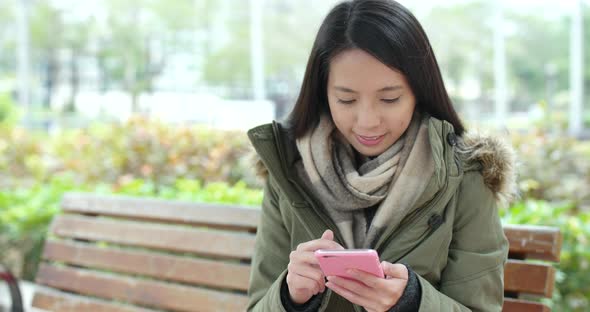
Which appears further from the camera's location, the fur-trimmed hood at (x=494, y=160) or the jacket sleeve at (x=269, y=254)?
the jacket sleeve at (x=269, y=254)

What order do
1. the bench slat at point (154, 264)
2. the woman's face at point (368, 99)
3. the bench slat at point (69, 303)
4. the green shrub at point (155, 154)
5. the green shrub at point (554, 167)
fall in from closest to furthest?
the woman's face at point (368, 99), the bench slat at point (154, 264), the bench slat at point (69, 303), the green shrub at point (554, 167), the green shrub at point (155, 154)

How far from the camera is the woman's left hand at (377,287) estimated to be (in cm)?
142

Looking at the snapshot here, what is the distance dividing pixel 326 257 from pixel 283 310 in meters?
0.28

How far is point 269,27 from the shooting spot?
55.7 ft

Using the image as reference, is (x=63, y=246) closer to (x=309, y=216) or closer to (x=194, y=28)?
(x=309, y=216)

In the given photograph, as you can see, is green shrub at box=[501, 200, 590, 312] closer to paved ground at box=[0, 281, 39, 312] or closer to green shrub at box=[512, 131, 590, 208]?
green shrub at box=[512, 131, 590, 208]

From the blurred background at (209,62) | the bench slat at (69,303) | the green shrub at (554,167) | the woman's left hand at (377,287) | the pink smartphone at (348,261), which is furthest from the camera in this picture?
the blurred background at (209,62)

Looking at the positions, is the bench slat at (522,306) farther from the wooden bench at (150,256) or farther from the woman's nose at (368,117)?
the woman's nose at (368,117)

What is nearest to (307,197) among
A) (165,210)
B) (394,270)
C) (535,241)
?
(394,270)

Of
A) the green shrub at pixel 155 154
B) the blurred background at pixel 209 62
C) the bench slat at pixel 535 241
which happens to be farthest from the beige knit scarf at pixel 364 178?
the blurred background at pixel 209 62

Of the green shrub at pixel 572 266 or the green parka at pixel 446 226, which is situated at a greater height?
the green parka at pixel 446 226

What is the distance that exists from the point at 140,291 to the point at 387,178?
48.3 inches

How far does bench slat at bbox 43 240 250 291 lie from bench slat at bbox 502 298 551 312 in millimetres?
805

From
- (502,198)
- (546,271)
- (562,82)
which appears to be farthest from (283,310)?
(562,82)
